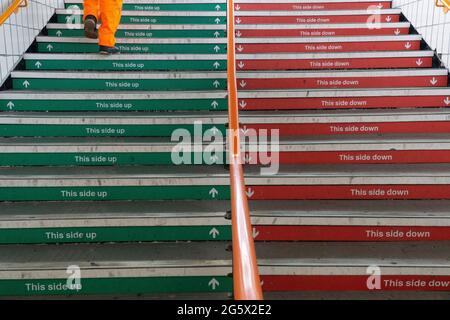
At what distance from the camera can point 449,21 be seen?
14.1 feet

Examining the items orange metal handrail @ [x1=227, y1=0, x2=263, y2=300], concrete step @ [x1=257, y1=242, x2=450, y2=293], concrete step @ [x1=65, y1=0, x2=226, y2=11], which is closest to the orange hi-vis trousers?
concrete step @ [x1=65, y1=0, x2=226, y2=11]

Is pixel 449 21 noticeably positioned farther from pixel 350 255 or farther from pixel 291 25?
pixel 350 255

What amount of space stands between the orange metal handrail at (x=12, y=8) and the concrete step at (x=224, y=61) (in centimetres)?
44

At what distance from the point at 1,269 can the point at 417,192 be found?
270cm

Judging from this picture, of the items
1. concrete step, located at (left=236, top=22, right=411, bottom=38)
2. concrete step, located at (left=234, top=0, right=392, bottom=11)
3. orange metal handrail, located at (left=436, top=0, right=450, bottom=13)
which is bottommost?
concrete step, located at (left=236, top=22, right=411, bottom=38)

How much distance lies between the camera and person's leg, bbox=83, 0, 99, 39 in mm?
4348

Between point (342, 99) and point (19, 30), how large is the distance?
322 centimetres

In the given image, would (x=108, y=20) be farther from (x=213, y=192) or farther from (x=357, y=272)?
(x=357, y=272)

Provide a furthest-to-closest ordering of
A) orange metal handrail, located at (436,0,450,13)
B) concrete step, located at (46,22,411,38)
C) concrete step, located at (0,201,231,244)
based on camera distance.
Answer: concrete step, located at (46,22,411,38), orange metal handrail, located at (436,0,450,13), concrete step, located at (0,201,231,244)

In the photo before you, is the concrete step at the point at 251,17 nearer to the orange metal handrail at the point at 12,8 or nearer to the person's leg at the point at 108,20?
the orange metal handrail at the point at 12,8

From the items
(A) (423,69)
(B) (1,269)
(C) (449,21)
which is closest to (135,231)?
(B) (1,269)

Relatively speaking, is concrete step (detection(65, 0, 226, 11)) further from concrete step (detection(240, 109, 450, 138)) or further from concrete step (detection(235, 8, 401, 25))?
concrete step (detection(240, 109, 450, 138))

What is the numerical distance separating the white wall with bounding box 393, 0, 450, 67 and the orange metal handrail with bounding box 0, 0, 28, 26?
4114mm

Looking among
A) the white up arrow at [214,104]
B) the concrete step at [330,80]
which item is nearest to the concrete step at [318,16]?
the concrete step at [330,80]
